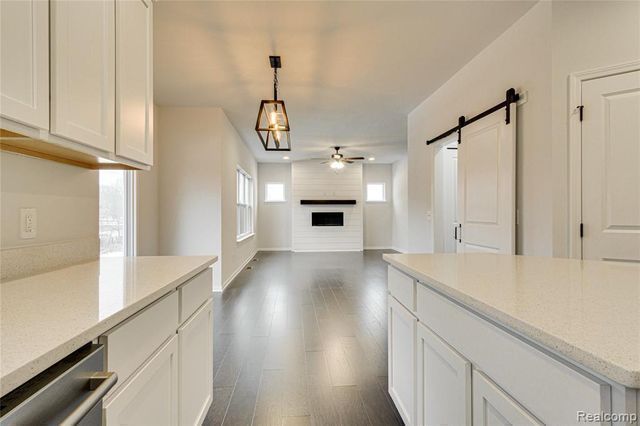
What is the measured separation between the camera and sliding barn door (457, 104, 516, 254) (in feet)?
8.74

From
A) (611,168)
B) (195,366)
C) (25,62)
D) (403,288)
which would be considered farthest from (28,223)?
(611,168)

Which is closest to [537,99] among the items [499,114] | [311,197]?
[499,114]

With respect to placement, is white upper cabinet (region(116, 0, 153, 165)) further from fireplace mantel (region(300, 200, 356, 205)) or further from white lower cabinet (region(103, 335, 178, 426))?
fireplace mantel (region(300, 200, 356, 205))

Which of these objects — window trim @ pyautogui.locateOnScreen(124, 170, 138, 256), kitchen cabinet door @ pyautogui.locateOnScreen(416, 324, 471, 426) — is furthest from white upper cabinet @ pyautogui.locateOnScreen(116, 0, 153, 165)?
window trim @ pyautogui.locateOnScreen(124, 170, 138, 256)

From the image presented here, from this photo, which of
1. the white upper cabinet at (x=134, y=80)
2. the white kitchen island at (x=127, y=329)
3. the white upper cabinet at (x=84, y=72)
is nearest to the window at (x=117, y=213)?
the white upper cabinet at (x=134, y=80)

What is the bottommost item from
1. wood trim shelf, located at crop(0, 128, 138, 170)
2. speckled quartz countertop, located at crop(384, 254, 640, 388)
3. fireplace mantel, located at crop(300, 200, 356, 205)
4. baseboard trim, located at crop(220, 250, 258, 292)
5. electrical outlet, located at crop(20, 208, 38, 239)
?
baseboard trim, located at crop(220, 250, 258, 292)

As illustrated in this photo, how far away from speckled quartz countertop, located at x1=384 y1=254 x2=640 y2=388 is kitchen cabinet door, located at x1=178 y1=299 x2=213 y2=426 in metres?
1.08

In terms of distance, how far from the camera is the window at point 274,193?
984cm

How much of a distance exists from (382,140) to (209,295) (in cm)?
598

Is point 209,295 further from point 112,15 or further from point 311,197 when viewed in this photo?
point 311,197

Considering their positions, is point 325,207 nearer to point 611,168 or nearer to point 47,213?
point 611,168

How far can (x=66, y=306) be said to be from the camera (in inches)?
34.3

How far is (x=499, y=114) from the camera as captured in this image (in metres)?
2.81

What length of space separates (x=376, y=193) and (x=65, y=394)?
9.99 metres
